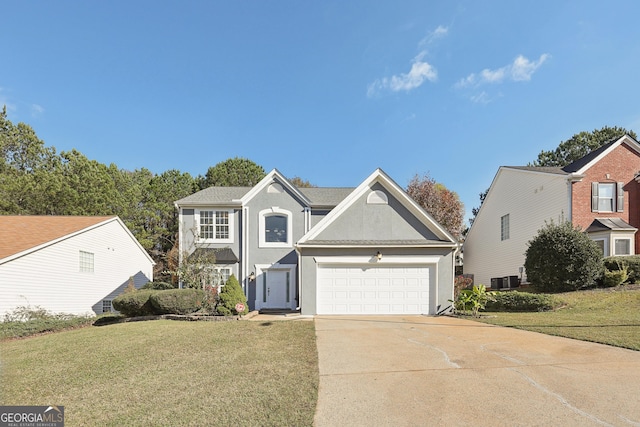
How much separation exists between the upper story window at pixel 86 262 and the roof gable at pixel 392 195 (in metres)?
12.8

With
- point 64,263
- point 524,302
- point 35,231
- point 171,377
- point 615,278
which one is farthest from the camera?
point 35,231

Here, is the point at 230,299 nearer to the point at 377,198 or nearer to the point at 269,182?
the point at 269,182

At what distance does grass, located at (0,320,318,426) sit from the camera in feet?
14.4

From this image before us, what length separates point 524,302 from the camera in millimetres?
13742

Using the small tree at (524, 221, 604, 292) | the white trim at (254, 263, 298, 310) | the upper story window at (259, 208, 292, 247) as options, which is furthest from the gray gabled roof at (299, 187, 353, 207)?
the small tree at (524, 221, 604, 292)

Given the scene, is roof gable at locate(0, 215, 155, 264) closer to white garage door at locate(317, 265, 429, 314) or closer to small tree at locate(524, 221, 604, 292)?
white garage door at locate(317, 265, 429, 314)

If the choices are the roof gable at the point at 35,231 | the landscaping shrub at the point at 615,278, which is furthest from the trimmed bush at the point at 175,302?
the landscaping shrub at the point at 615,278

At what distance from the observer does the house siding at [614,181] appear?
18.7m

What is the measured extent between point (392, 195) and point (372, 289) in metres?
4.09

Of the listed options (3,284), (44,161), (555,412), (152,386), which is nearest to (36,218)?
(3,284)

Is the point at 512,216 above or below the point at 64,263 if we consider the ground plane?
above

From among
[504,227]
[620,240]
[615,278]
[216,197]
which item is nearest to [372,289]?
[216,197]

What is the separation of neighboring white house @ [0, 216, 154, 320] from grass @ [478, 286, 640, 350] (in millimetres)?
18760

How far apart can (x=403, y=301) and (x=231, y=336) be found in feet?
24.3
